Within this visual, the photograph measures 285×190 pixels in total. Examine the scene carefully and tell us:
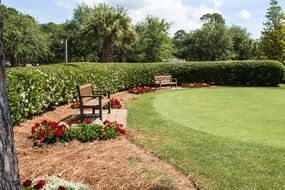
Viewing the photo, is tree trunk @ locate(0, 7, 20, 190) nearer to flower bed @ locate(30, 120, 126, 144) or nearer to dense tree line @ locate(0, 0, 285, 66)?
flower bed @ locate(30, 120, 126, 144)

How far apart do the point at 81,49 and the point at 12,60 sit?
1253cm

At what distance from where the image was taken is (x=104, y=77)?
66.7 feet

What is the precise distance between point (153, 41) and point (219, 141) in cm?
5038

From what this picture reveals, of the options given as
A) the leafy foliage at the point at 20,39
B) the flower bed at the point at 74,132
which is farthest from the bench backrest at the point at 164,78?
the leafy foliage at the point at 20,39

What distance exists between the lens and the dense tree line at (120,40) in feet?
120

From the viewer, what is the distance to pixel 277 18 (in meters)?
49.4

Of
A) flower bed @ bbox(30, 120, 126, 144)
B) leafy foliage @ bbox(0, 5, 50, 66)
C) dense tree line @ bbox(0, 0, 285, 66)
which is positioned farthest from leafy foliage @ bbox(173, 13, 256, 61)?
flower bed @ bbox(30, 120, 126, 144)

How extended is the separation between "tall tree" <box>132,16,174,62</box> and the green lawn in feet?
143

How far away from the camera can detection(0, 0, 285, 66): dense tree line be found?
36.5 meters

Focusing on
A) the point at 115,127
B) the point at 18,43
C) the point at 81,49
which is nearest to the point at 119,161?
the point at 115,127

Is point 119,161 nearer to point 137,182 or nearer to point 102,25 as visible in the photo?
point 137,182

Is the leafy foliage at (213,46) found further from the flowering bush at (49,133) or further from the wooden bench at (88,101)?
the flowering bush at (49,133)

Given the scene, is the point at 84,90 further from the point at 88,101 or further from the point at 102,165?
the point at 102,165

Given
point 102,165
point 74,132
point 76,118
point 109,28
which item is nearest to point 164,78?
point 109,28
